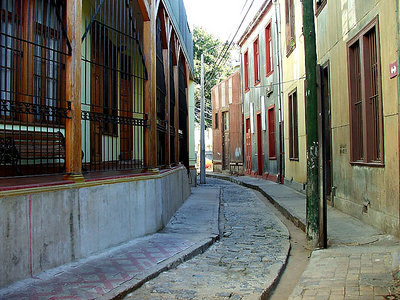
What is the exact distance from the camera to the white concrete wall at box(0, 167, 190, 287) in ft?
13.0

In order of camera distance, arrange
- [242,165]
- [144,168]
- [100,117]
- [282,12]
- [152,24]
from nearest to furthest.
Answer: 1. [100,117]
2. [144,168]
3. [152,24]
4. [282,12]
5. [242,165]

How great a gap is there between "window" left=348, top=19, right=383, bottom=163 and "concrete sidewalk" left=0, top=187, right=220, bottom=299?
2880mm

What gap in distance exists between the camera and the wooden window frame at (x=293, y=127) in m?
13.2

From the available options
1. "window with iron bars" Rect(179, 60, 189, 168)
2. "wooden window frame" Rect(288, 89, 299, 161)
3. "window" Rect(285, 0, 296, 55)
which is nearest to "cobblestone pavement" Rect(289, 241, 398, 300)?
"wooden window frame" Rect(288, 89, 299, 161)

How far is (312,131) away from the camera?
5.96 m

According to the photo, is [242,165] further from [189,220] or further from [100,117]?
[100,117]

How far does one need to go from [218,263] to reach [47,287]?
7.25 feet

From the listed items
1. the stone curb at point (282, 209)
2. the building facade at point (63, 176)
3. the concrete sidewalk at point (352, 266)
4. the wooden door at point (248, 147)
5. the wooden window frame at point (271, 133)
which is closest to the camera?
the concrete sidewalk at point (352, 266)

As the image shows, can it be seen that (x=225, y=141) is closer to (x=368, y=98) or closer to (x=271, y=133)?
(x=271, y=133)

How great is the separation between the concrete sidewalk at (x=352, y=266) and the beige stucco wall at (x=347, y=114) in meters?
0.36

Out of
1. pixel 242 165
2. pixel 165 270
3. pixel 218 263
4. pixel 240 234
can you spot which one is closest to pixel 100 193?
pixel 165 270

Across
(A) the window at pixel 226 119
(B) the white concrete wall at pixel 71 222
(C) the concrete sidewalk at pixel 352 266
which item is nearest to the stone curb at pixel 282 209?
(C) the concrete sidewalk at pixel 352 266

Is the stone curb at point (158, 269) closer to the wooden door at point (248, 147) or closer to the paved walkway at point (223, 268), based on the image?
the paved walkway at point (223, 268)

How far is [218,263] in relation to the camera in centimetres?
538
